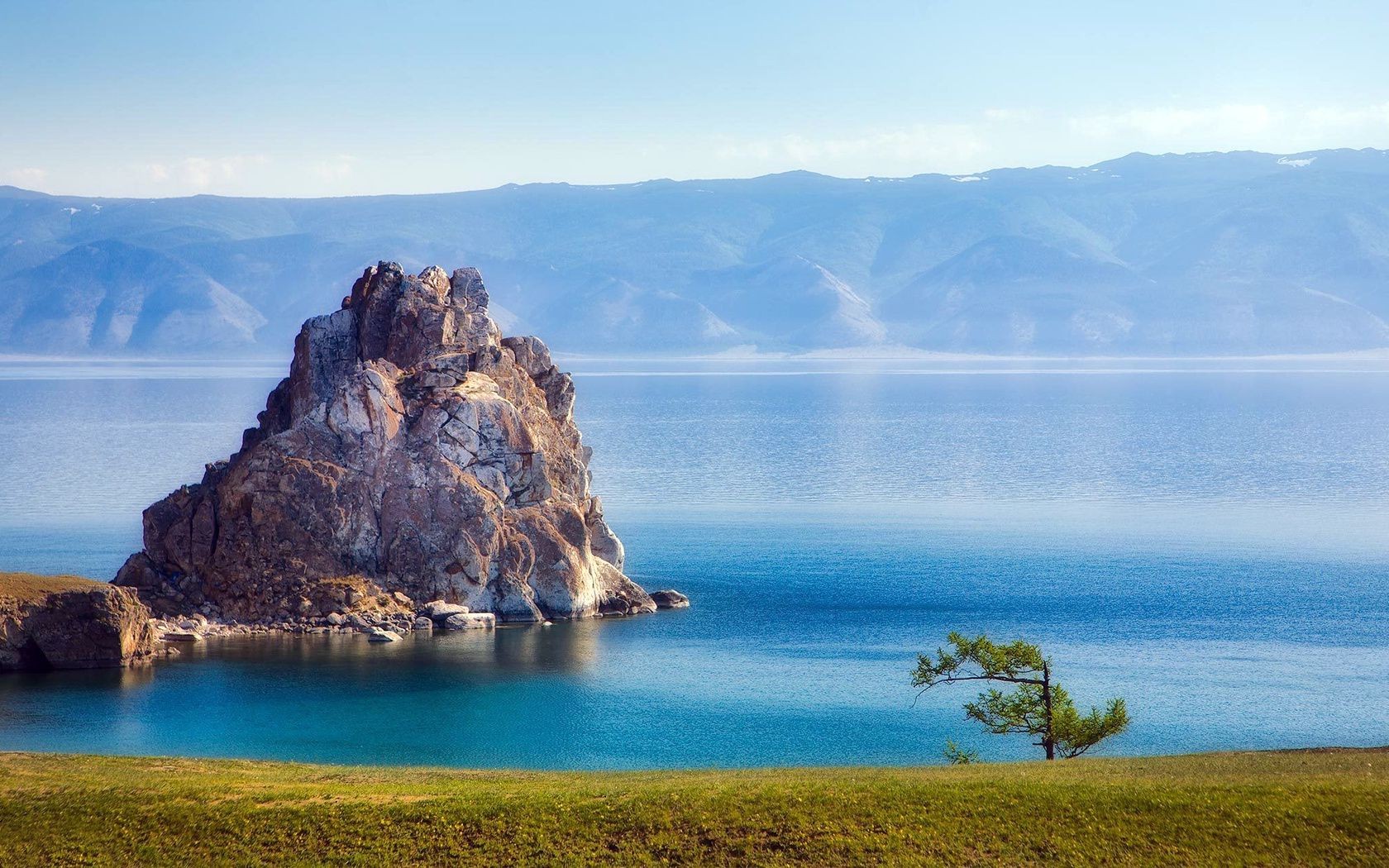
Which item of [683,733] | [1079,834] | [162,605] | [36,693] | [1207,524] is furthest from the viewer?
[1207,524]

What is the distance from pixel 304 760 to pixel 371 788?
12.2 meters

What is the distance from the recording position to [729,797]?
38.8 metres

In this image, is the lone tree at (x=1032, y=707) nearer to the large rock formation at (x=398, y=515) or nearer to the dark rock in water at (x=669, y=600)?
the dark rock in water at (x=669, y=600)

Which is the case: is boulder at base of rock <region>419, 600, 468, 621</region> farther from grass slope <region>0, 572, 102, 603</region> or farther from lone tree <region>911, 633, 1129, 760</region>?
lone tree <region>911, 633, 1129, 760</region>

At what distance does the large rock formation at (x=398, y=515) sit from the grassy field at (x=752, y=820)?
109ft

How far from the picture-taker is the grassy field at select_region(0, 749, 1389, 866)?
3597 cm

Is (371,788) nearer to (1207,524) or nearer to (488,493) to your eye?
(488,493)

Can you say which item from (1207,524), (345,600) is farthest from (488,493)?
(1207,524)

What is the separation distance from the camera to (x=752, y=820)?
37.4 m

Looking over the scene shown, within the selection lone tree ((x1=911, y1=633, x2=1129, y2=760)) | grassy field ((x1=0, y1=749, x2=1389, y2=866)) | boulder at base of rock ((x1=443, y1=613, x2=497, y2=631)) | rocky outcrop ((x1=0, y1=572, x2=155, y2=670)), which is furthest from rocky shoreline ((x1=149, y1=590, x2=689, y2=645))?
grassy field ((x1=0, y1=749, x2=1389, y2=866))

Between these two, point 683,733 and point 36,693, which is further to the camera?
point 36,693

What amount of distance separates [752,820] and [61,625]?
39417mm

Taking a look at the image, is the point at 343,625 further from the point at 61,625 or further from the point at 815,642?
the point at 815,642

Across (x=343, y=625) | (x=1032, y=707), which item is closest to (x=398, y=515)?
(x=343, y=625)
